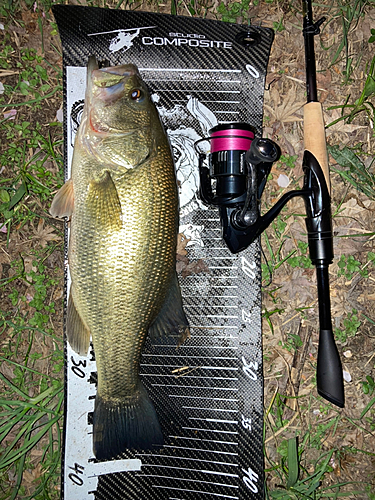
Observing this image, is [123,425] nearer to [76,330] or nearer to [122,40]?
[76,330]

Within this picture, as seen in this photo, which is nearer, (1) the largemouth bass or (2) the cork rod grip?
(1) the largemouth bass

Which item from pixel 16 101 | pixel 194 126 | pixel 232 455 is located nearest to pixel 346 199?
pixel 194 126

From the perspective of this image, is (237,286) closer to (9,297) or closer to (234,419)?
(234,419)

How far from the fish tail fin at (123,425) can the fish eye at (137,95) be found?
1665mm

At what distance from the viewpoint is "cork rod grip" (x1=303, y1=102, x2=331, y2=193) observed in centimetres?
236

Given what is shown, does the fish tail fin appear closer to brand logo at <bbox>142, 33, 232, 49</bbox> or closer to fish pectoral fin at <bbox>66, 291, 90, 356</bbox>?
fish pectoral fin at <bbox>66, 291, 90, 356</bbox>

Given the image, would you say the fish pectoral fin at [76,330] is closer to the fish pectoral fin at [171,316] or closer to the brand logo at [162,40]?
the fish pectoral fin at [171,316]

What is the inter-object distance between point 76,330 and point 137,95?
139 centimetres

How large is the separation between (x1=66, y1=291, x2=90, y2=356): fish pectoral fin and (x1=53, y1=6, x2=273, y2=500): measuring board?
0.38 m

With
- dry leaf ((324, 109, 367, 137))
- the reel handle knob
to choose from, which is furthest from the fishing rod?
dry leaf ((324, 109, 367, 137))

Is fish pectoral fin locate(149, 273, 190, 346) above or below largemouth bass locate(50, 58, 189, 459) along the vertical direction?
below

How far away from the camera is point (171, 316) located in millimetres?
2205

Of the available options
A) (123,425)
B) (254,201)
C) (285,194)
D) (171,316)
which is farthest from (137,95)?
(123,425)

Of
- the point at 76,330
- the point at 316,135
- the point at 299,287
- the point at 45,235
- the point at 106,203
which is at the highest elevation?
the point at 316,135
